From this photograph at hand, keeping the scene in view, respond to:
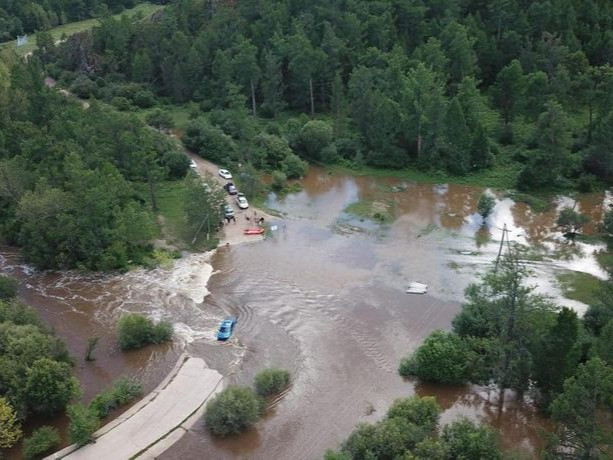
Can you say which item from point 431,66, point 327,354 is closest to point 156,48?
point 431,66

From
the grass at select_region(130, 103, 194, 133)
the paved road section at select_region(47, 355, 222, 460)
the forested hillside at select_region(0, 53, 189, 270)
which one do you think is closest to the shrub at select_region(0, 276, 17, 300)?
the forested hillside at select_region(0, 53, 189, 270)

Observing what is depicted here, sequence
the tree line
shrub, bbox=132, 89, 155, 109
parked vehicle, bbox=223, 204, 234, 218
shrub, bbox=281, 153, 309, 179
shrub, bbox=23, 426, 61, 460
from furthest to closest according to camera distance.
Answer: shrub, bbox=132, 89, 155, 109 → shrub, bbox=281, 153, 309, 179 → parked vehicle, bbox=223, 204, 234, 218 → shrub, bbox=23, 426, 61, 460 → the tree line

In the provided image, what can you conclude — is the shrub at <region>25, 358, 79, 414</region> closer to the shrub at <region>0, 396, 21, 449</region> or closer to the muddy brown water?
the shrub at <region>0, 396, 21, 449</region>

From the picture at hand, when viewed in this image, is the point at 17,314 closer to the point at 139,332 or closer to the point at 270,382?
the point at 139,332

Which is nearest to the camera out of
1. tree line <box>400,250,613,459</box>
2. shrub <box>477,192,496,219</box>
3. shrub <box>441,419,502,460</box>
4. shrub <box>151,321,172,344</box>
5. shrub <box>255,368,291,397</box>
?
tree line <box>400,250,613,459</box>

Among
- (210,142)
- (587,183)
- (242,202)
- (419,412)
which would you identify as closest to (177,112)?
(210,142)

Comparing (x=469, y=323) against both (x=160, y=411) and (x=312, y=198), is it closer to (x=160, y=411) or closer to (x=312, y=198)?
(x=160, y=411)
